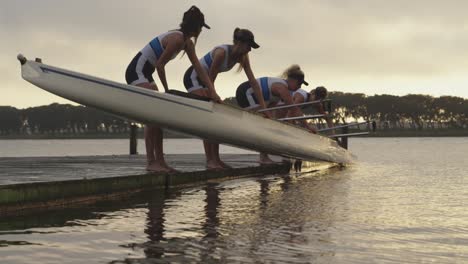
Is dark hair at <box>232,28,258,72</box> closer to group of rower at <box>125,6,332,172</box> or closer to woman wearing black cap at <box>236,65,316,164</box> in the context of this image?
group of rower at <box>125,6,332,172</box>

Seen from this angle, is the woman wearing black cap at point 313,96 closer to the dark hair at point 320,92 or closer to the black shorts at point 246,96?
the dark hair at point 320,92

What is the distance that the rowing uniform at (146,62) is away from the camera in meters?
11.0

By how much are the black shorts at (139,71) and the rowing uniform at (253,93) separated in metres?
4.00

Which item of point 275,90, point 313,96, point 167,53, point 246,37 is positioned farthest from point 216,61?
point 313,96

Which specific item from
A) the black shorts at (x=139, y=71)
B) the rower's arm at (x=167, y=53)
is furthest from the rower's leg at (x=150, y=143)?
the rower's arm at (x=167, y=53)

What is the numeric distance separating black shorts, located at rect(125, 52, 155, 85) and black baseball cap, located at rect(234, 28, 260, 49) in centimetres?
187

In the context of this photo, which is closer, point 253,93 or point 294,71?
point 253,93

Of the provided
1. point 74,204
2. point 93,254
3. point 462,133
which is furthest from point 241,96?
point 462,133

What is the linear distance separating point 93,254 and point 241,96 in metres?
10.0

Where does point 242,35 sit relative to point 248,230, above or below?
above

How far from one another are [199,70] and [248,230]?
483 centimetres

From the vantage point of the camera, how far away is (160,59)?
10758 millimetres

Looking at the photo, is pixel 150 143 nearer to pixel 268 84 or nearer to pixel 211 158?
pixel 211 158

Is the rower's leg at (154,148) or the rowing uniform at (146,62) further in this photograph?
the rower's leg at (154,148)
